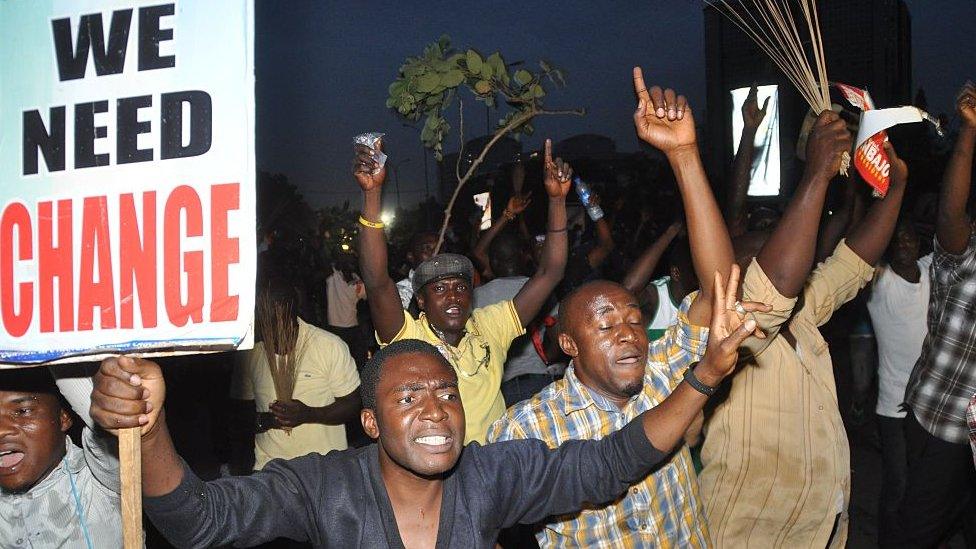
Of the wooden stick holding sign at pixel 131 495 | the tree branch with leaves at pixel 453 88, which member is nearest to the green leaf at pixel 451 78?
the tree branch with leaves at pixel 453 88

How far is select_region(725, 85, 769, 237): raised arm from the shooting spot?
430 cm

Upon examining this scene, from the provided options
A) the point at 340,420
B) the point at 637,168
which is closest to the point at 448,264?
the point at 340,420

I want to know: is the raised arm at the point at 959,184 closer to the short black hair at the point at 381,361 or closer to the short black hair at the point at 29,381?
the short black hair at the point at 381,361

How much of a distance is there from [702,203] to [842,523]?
1.59m

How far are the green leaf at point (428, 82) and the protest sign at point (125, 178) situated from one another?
2.47 metres

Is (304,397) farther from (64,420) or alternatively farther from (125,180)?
(125,180)

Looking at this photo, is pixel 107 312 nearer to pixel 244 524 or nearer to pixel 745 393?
pixel 244 524

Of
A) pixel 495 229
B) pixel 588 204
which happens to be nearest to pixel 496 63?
pixel 588 204

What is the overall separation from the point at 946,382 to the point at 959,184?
1026 millimetres

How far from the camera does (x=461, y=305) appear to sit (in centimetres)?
427

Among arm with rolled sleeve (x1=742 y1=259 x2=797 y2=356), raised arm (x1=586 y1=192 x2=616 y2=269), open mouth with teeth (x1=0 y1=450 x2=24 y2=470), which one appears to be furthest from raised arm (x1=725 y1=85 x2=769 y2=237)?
open mouth with teeth (x1=0 y1=450 x2=24 y2=470)

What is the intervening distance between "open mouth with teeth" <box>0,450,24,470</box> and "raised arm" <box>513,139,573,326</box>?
2614 mm

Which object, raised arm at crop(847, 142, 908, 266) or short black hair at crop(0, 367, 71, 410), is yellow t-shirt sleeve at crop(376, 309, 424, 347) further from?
raised arm at crop(847, 142, 908, 266)

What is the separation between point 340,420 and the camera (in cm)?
468
